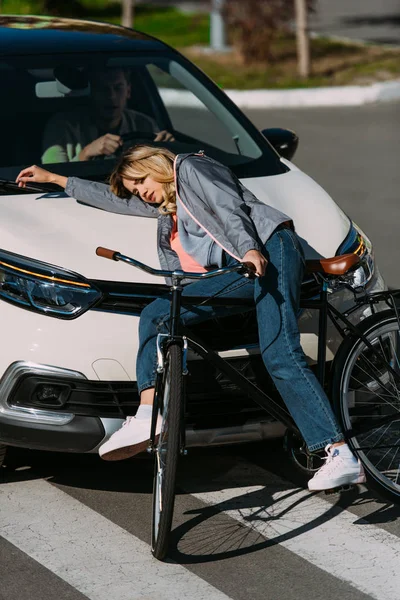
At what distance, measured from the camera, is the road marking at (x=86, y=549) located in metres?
4.19

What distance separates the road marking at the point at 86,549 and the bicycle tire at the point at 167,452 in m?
0.13

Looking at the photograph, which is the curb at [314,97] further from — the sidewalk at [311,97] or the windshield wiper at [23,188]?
the windshield wiper at [23,188]

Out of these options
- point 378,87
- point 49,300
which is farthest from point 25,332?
point 378,87

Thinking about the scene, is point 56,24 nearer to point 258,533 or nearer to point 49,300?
point 49,300

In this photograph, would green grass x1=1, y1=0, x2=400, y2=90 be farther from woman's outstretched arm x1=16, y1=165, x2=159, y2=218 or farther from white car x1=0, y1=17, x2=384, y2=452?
woman's outstretched arm x1=16, y1=165, x2=159, y2=218

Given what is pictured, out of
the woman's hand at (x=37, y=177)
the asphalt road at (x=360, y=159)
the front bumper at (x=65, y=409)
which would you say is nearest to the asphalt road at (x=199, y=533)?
the front bumper at (x=65, y=409)

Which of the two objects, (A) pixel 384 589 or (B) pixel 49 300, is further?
(B) pixel 49 300

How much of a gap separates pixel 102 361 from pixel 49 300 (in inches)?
12.9

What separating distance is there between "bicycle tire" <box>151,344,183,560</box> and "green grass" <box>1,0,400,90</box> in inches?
504

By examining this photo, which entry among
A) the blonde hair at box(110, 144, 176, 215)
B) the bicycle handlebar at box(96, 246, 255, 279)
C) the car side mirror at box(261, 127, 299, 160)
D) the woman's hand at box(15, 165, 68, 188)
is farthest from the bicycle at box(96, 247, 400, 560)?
the car side mirror at box(261, 127, 299, 160)

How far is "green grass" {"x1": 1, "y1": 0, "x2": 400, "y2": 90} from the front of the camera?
1727 centimetres

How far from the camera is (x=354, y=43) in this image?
20.6m

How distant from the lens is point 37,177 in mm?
5445

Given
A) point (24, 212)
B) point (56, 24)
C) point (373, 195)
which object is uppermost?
point (56, 24)
